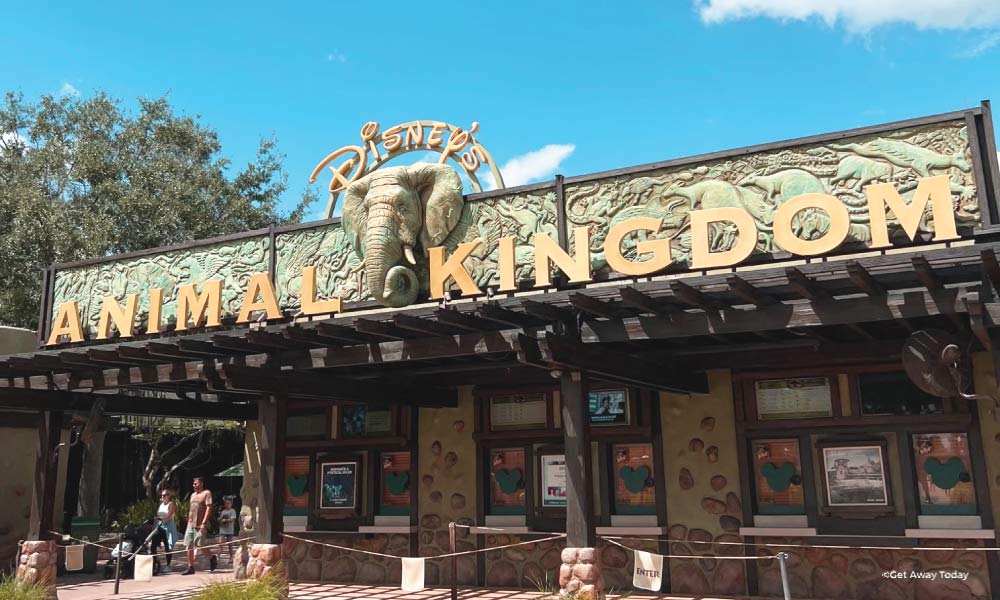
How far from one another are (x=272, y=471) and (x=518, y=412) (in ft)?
11.4

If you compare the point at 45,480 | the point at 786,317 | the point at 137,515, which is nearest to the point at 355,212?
the point at 45,480

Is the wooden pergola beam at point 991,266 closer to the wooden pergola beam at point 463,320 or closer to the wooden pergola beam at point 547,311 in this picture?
the wooden pergola beam at point 547,311

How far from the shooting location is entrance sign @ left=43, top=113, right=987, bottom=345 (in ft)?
29.1

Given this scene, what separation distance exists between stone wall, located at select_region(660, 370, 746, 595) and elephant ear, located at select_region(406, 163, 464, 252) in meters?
3.83

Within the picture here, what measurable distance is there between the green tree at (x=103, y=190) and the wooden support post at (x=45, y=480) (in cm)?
1182

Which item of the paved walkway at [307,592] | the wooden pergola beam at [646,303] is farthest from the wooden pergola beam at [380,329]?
the paved walkway at [307,592]

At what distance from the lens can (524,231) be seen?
1086 cm

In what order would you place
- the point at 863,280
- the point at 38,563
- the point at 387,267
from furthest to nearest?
the point at 387,267, the point at 38,563, the point at 863,280

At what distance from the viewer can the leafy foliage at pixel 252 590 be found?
8.48 m

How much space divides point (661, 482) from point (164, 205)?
18662 mm

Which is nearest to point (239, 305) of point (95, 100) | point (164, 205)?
point (164, 205)

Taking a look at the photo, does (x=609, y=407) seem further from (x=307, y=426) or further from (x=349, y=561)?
(x=307, y=426)

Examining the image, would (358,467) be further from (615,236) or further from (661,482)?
(615,236)

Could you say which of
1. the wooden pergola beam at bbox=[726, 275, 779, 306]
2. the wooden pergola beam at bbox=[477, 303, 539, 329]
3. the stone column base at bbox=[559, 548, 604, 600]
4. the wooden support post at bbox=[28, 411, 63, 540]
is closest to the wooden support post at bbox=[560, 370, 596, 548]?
the stone column base at bbox=[559, 548, 604, 600]
